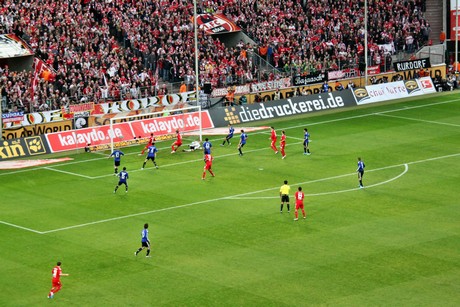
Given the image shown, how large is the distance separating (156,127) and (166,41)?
14249 millimetres

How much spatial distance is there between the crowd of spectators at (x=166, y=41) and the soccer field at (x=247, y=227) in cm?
888

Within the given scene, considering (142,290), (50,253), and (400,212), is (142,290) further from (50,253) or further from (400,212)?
(400,212)

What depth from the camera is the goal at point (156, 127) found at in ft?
225

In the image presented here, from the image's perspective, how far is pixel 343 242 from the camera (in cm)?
4541

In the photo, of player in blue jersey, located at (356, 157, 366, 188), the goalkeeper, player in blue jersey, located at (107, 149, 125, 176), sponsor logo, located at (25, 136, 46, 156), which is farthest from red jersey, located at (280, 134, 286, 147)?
sponsor logo, located at (25, 136, 46, 156)

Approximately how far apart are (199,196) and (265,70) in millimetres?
32835

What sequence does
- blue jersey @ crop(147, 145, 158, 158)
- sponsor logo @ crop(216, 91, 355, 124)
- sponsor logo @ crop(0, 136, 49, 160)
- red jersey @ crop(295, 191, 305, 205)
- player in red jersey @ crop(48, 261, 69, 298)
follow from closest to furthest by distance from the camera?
player in red jersey @ crop(48, 261, 69, 298) < red jersey @ crop(295, 191, 305, 205) < blue jersey @ crop(147, 145, 158, 158) < sponsor logo @ crop(0, 136, 49, 160) < sponsor logo @ crop(216, 91, 355, 124)

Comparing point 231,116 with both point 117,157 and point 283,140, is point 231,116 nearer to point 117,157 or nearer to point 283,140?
point 283,140

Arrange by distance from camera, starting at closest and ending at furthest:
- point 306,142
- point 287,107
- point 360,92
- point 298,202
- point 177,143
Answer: point 298,202 < point 306,142 < point 177,143 < point 287,107 < point 360,92

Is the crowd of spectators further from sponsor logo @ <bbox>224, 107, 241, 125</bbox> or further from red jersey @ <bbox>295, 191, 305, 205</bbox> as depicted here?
red jersey @ <bbox>295, 191, 305, 205</bbox>

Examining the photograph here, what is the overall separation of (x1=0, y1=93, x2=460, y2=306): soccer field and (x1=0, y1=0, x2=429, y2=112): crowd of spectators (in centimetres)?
888

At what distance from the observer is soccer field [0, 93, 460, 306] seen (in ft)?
129

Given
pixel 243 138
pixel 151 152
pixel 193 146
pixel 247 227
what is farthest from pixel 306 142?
pixel 247 227

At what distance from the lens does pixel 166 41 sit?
273 ft
